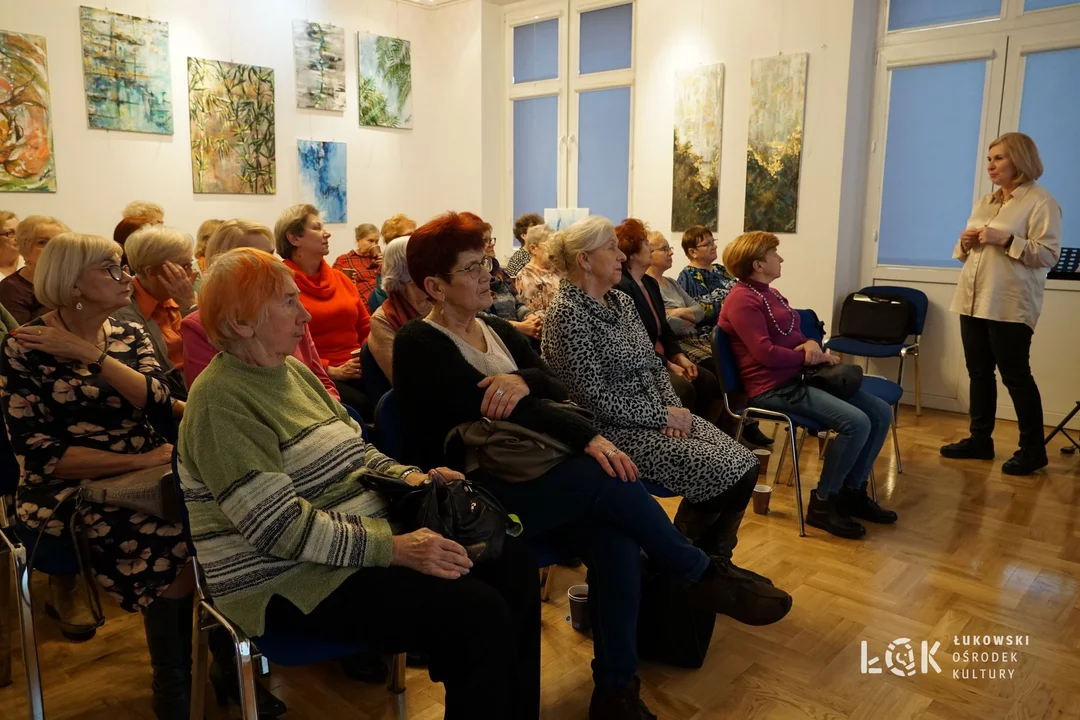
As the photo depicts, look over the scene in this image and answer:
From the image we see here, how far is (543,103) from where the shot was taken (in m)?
7.83

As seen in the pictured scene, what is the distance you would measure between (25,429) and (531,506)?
1316 mm

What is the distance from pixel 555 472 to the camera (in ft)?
6.97

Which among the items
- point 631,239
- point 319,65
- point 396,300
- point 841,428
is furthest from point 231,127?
point 841,428

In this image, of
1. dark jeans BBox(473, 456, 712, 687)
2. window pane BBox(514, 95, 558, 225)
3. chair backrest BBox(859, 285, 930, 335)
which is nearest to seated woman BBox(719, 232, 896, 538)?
dark jeans BBox(473, 456, 712, 687)

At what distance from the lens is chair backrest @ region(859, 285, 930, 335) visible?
562 cm

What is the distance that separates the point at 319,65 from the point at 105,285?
18.1ft

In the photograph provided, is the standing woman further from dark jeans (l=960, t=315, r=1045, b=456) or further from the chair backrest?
the chair backrest

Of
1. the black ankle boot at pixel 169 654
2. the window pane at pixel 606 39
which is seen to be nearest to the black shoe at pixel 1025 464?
the black ankle boot at pixel 169 654

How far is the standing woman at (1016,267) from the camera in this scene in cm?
435

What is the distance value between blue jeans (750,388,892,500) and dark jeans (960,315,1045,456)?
127 cm

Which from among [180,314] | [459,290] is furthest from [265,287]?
[180,314]

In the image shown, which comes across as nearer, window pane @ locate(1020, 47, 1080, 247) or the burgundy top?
the burgundy top

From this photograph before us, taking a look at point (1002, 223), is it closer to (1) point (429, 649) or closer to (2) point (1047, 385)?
(2) point (1047, 385)

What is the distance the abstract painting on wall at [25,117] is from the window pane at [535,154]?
407 cm
